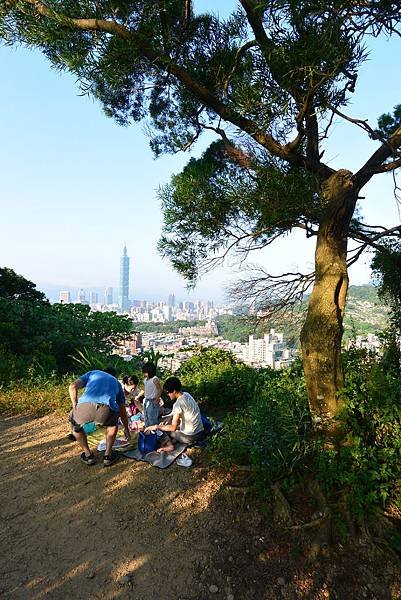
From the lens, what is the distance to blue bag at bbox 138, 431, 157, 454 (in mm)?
4207

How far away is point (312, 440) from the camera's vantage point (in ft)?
10.8

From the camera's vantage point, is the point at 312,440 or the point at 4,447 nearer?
the point at 312,440

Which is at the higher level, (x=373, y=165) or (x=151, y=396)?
(x=373, y=165)

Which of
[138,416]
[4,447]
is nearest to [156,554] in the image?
[138,416]

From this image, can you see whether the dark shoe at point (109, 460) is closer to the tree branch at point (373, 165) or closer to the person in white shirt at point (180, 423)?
the person in white shirt at point (180, 423)

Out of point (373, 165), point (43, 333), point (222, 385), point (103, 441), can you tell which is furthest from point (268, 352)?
point (43, 333)

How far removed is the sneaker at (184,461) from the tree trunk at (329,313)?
1434 mm

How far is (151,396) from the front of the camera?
4.61 meters

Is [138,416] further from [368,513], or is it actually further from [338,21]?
[338,21]

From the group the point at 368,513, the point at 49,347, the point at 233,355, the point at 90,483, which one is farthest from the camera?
the point at 49,347

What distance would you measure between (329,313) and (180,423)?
216 cm

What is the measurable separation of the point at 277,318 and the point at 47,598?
3.30 meters

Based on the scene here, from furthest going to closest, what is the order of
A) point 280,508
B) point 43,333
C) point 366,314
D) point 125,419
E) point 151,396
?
point 43,333
point 366,314
point 151,396
point 125,419
point 280,508

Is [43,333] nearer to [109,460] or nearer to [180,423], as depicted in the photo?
[109,460]
